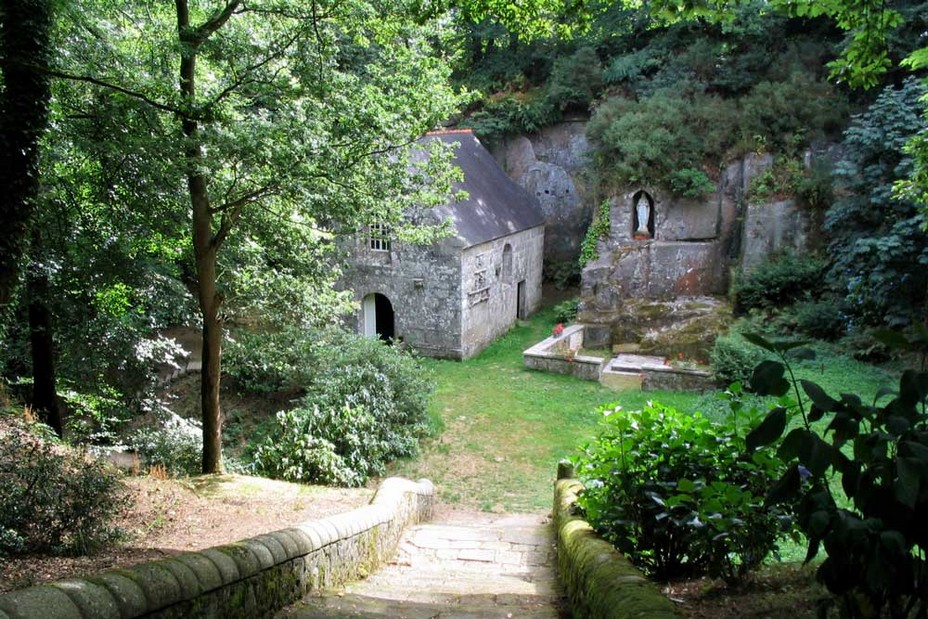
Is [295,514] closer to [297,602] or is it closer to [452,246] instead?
[297,602]

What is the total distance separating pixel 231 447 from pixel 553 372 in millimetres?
9087

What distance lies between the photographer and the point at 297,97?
26.8ft

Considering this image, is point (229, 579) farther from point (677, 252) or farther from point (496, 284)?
point (677, 252)

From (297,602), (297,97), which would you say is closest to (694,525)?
(297,602)

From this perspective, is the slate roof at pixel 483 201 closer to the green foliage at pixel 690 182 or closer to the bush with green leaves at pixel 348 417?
the green foliage at pixel 690 182

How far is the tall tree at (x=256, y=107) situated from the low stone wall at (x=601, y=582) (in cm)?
512

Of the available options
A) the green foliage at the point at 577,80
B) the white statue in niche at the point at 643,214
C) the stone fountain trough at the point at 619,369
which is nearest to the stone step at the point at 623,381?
the stone fountain trough at the point at 619,369

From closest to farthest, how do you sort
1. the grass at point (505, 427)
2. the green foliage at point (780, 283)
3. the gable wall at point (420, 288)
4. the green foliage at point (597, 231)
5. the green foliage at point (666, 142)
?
the grass at point (505, 427) < the green foliage at point (780, 283) < the gable wall at point (420, 288) < the green foliage at point (666, 142) < the green foliage at point (597, 231)

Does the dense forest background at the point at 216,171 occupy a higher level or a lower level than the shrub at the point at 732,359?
higher

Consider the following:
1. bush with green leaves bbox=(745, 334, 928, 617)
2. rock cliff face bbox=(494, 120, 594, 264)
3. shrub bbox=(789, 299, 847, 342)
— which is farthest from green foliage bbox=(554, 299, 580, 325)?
bush with green leaves bbox=(745, 334, 928, 617)

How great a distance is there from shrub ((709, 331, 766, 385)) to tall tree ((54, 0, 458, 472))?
975cm

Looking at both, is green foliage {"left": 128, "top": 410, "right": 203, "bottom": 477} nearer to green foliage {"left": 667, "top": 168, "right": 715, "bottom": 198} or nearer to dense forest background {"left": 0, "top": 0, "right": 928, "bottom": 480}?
dense forest background {"left": 0, "top": 0, "right": 928, "bottom": 480}

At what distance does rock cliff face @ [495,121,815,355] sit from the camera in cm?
2083

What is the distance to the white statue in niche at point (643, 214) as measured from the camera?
22.5 metres
